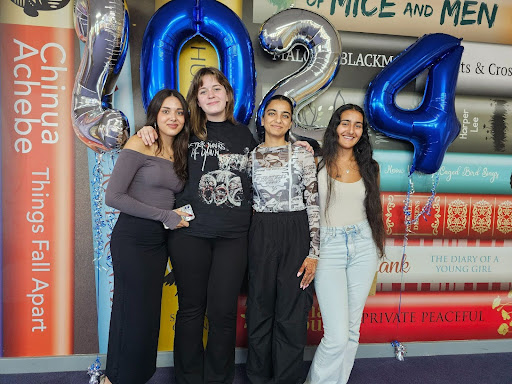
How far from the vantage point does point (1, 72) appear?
2.04 meters

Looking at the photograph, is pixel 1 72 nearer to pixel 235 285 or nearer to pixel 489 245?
pixel 235 285

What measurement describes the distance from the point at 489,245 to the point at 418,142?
948 millimetres

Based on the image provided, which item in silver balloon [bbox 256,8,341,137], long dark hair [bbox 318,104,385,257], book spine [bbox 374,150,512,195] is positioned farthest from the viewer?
book spine [bbox 374,150,512,195]

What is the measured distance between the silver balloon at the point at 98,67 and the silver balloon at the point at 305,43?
2.40 feet

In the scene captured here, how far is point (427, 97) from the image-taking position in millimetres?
2146

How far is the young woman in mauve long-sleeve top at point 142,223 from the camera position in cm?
163

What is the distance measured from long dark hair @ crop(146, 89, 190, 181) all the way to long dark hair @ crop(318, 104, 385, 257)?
0.68 m

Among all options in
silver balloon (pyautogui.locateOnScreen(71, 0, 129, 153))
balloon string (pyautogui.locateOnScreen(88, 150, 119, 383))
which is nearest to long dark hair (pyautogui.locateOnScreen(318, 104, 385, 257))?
silver balloon (pyautogui.locateOnScreen(71, 0, 129, 153))

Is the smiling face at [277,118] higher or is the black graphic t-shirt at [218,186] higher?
the smiling face at [277,118]

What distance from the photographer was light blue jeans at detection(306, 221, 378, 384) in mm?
1807

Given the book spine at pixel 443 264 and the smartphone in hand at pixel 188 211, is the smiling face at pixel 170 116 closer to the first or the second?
the smartphone in hand at pixel 188 211

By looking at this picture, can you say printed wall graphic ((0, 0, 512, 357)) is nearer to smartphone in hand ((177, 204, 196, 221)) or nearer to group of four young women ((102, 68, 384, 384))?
group of four young women ((102, 68, 384, 384))

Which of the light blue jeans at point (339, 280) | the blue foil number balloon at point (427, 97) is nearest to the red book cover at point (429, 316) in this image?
the light blue jeans at point (339, 280)

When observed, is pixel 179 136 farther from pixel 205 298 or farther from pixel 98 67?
pixel 205 298
